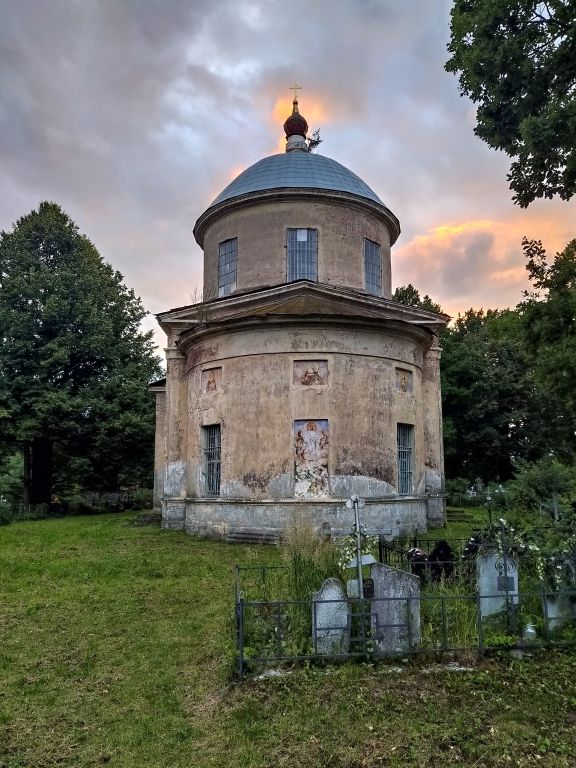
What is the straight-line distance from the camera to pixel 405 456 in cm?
1634

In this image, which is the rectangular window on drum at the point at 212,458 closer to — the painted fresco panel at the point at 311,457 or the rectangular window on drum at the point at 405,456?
the painted fresco panel at the point at 311,457

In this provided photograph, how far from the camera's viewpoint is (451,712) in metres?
4.75

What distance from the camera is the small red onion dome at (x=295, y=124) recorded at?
73.7ft

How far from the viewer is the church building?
48.5 feet

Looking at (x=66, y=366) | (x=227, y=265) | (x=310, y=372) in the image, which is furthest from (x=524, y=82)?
(x=66, y=366)

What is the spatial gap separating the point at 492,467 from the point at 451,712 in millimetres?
32260

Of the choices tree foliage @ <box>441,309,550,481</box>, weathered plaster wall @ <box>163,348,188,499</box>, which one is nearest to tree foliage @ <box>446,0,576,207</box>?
weathered plaster wall @ <box>163,348,188,499</box>

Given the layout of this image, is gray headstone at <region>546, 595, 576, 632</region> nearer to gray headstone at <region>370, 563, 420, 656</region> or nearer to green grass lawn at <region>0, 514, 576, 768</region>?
green grass lawn at <region>0, 514, 576, 768</region>

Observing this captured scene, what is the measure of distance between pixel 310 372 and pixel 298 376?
0.34 metres

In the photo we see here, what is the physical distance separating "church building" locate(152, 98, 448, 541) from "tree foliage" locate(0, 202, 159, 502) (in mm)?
8376

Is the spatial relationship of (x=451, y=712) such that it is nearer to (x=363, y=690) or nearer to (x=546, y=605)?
(x=363, y=690)

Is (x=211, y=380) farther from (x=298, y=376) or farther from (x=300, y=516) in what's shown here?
(x=300, y=516)

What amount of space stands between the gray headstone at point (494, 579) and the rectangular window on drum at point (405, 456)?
9.45 metres

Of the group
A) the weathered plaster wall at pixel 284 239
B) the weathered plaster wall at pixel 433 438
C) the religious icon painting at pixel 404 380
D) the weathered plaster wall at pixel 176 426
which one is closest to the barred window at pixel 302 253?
the weathered plaster wall at pixel 284 239
